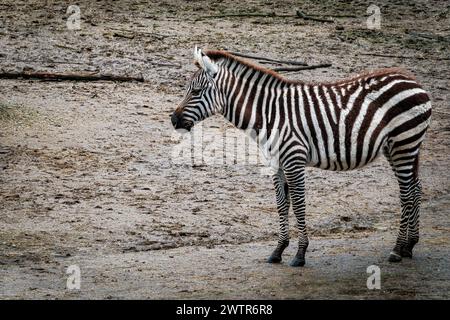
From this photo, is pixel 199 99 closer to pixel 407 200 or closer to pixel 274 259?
pixel 274 259

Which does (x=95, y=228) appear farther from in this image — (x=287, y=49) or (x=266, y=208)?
(x=287, y=49)

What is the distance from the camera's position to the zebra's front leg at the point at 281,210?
10469 millimetres

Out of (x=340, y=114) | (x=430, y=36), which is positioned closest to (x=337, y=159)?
(x=340, y=114)

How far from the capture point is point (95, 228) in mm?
11469

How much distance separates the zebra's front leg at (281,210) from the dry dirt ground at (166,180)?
0.16m

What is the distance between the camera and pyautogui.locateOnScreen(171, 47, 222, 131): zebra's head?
1064cm

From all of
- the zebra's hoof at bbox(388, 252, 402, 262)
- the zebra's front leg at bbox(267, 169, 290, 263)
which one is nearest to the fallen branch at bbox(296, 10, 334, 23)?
the zebra's front leg at bbox(267, 169, 290, 263)

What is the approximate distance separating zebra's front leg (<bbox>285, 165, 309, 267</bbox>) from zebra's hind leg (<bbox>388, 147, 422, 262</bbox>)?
3.15 ft

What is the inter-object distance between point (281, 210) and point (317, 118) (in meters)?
1.05

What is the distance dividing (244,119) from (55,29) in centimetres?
889

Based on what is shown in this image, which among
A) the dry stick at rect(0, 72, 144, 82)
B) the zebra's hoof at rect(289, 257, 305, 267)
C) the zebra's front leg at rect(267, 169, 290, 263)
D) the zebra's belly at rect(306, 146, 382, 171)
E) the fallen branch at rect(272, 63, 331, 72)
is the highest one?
the fallen branch at rect(272, 63, 331, 72)

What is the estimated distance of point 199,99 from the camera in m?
10.7

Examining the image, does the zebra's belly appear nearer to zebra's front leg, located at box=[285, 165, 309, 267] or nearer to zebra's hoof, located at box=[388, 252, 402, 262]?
zebra's front leg, located at box=[285, 165, 309, 267]
